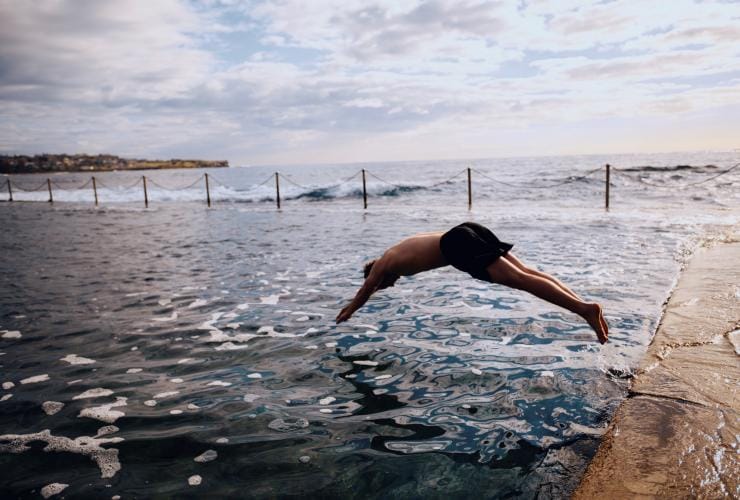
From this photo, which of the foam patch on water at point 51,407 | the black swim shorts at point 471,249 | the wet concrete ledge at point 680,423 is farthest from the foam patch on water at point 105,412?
the wet concrete ledge at point 680,423

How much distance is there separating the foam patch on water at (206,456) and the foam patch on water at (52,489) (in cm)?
62

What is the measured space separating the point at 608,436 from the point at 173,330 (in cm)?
398

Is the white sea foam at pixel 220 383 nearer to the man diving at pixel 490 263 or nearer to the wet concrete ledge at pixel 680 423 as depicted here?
the man diving at pixel 490 263

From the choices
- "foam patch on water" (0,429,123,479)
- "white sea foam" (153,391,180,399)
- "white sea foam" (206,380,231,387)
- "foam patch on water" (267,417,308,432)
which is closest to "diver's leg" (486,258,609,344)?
"foam patch on water" (267,417,308,432)

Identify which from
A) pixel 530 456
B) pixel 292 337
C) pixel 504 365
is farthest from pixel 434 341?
pixel 530 456

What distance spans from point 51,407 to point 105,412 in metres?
0.42

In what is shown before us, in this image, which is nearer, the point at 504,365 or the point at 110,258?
the point at 504,365

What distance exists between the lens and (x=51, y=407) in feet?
10.8

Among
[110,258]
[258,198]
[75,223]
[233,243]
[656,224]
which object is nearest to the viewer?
[110,258]

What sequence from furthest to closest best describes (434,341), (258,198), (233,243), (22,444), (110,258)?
1. (258,198)
2. (233,243)
3. (110,258)
4. (434,341)
5. (22,444)

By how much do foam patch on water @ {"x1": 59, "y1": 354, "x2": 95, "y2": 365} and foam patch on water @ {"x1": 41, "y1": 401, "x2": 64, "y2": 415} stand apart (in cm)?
75

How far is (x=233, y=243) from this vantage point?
10.8 meters

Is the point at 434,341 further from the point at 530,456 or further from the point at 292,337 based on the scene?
the point at 530,456

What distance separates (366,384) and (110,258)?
7504 millimetres
